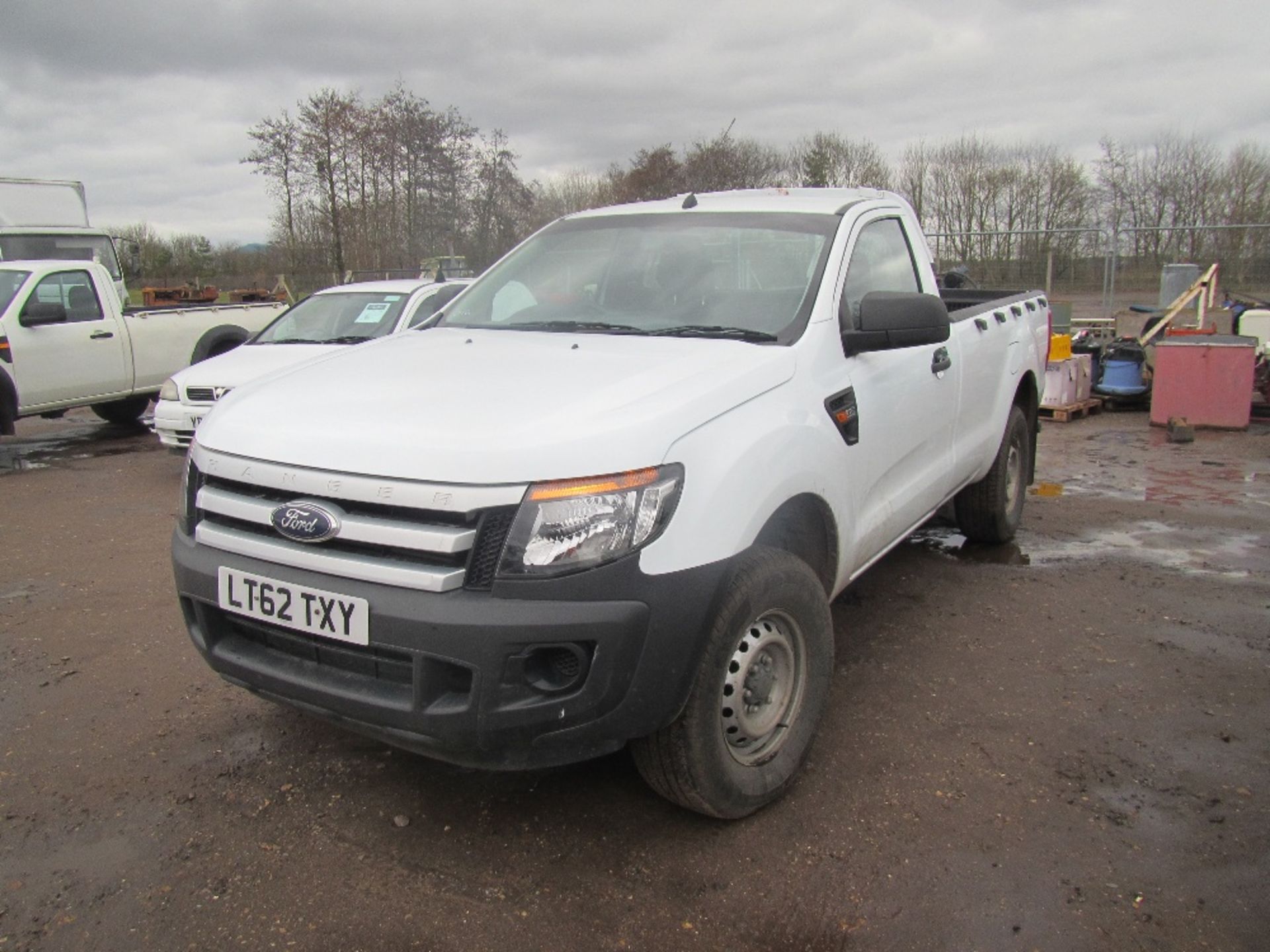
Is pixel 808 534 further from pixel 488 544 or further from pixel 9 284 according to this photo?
pixel 9 284

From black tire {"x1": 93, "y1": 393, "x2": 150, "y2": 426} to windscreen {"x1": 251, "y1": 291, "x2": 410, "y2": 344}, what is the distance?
301 centimetres

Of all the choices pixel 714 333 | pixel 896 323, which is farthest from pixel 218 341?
pixel 896 323

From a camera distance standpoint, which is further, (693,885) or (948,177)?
(948,177)

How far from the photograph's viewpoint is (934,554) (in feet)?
17.6

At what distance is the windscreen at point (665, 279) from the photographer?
324cm

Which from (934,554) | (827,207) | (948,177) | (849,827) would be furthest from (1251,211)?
(849,827)

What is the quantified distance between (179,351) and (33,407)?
1596 millimetres

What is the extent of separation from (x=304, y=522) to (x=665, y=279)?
1.69 m

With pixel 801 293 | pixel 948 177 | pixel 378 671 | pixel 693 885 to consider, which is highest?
pixel 948 177

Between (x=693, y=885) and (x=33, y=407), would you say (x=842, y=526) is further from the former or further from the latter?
(x=33, y=407)

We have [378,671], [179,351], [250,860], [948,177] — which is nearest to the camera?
[378,671]

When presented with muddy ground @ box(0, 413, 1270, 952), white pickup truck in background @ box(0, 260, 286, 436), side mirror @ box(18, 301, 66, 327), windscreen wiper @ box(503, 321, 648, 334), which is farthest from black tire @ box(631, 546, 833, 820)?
side mirror @ box(18, 301, 66, 327)

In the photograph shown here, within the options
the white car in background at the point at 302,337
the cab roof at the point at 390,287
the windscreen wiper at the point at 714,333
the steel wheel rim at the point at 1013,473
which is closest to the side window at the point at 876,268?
the windscreen wiper at the point at 714,333

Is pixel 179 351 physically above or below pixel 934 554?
above
